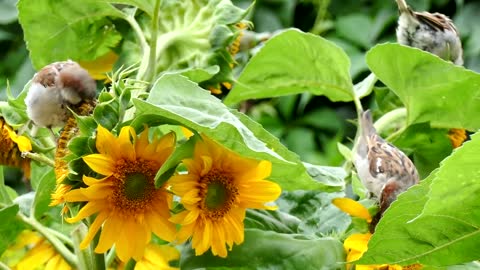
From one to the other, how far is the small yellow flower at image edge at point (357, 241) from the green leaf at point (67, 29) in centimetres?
20

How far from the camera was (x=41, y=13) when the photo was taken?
0.61 metres

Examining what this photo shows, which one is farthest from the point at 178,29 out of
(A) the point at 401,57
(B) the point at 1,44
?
(B) the point at 1,44

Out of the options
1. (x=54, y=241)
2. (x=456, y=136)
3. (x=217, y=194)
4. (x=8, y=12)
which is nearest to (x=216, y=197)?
(x=217, y=194)

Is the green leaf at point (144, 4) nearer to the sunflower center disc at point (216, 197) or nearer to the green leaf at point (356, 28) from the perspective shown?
the sunflower center disc at point (216, 197)

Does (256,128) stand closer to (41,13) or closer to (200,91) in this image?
(200,91)

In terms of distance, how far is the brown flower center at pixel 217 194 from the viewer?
0.48 m

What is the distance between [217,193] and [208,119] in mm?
71

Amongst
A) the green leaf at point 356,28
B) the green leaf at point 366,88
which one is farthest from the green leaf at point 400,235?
the green leaf at point 356,28

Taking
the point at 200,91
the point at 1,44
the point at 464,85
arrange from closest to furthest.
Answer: the point at 200,91 < the point at 464,85 < the point at 1,44

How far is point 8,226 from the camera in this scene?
20.7 inches

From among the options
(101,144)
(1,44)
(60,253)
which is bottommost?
(1,44)

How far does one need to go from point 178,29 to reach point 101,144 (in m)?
0.18

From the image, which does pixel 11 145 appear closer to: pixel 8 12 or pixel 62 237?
pixel 62 237

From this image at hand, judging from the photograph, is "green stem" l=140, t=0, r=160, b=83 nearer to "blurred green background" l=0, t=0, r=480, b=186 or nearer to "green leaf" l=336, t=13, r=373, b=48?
"blurred green background" l=0, t=0, r=480, b=186
